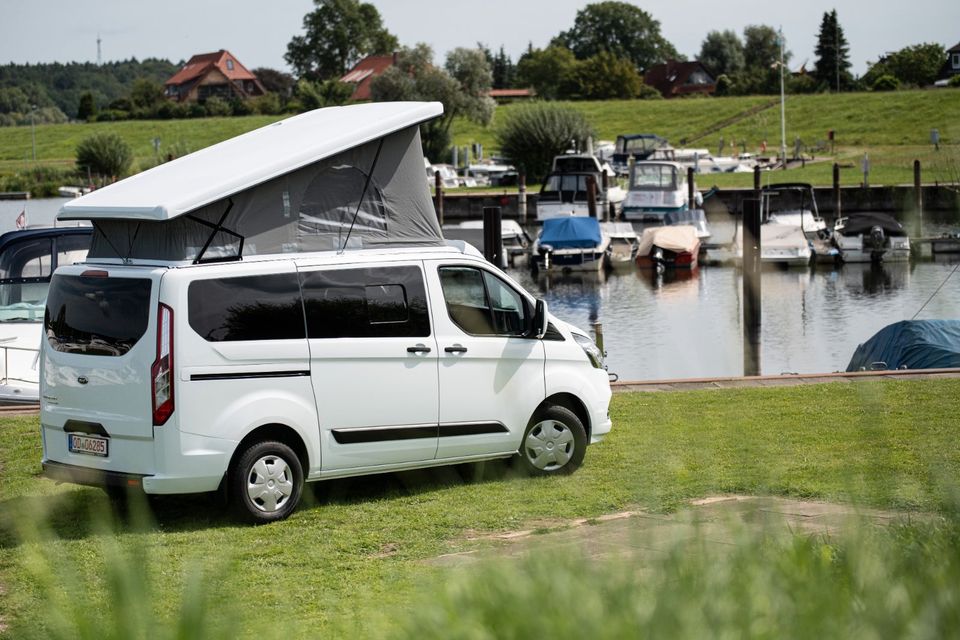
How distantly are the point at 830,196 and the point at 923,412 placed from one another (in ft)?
143

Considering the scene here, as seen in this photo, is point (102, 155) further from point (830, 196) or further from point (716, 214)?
point (830, 196)

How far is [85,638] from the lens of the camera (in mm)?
2152

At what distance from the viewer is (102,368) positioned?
A: 343 inches

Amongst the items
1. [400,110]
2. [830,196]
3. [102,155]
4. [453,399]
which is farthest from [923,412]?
[102,155]

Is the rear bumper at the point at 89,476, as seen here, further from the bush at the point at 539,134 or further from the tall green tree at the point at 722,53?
Result: the tall green tree at the point at 722,53

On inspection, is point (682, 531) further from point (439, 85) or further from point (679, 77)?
point (679, 77)

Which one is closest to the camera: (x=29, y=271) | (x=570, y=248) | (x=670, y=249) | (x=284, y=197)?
(x=284, y=197)

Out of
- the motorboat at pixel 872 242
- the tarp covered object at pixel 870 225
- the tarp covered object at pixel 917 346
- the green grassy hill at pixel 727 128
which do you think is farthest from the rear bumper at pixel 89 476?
the green grassy hill at pixel 727 128

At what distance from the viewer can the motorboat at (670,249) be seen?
4256 centimetres

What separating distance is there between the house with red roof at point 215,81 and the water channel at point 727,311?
115 meters

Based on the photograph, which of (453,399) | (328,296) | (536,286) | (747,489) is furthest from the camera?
(536,286)

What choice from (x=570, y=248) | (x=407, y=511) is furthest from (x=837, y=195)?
(x=407, y=511)

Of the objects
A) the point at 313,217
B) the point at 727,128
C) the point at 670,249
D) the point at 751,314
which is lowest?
the point at 751,314

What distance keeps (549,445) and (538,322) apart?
3.54 ft
